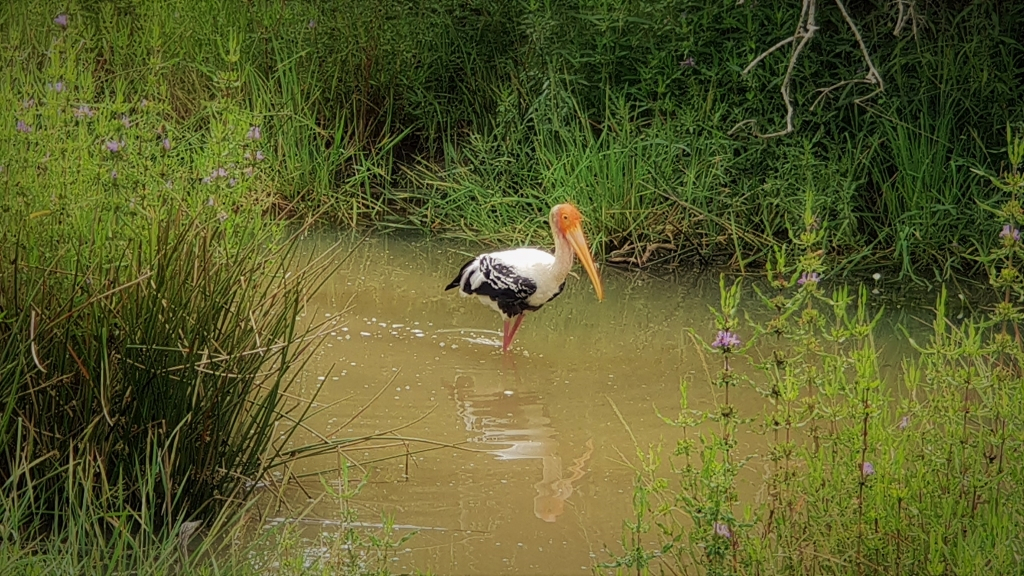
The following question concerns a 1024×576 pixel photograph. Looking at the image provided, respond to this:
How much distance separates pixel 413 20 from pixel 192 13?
4.43 ft

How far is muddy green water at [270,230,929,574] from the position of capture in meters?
3.86

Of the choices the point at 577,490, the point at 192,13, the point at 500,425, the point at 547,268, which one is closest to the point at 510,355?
the point at 547,268

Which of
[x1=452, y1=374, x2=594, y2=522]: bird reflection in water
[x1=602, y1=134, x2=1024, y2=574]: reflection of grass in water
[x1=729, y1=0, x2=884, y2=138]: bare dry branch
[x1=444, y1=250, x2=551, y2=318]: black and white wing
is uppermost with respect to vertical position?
[x1=729, y1=0, x2=884, y2=138]: bare dry branch

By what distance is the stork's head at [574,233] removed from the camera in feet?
19.5

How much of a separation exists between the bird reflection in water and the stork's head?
2.99 feet

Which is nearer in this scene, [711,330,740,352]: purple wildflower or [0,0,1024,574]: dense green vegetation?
[711,330,740,352]: purple wildflower

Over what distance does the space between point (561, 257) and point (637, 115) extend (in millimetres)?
1979

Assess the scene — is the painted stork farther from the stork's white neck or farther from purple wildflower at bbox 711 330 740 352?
purple wildflower at bbox 711 330 740 352

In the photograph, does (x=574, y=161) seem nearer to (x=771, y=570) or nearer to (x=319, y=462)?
(x=319, y=462)

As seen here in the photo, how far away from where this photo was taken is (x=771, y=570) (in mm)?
2986

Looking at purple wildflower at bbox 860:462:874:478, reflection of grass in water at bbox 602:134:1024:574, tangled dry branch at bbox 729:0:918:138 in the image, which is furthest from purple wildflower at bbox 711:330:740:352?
tangled dry branch at bbox 729:0:918:138

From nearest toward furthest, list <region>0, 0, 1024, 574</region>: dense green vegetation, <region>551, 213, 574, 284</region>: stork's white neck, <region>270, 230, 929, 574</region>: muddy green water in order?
<region>0, 0, 1024, 574</region>: dense green vegetation → <region>270, 230, 929, 574</region>: muddy green water → <region>551, 213, 574, 284</region>: stork's white neck

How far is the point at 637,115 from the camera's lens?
7.65 m

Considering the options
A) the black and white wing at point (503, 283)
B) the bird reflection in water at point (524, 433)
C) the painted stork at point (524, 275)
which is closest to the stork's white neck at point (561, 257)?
the painted stork at point (524, 275)
